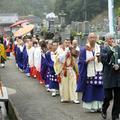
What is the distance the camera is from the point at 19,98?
1334 centimetres

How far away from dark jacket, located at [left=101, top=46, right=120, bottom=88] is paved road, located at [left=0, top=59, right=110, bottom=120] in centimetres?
111

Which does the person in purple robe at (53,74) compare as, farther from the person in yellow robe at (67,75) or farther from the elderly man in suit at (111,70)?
the elderly man in suit at (111,70)

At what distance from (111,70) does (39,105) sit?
3.57 metres

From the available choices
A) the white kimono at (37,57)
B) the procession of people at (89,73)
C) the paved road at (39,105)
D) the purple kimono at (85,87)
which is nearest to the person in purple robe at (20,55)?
the white kimono at (37,57)

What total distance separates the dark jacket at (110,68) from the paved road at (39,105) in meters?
1.11

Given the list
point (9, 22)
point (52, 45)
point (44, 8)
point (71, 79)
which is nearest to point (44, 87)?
point (52, 45)

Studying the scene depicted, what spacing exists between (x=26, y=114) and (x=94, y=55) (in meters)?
2.11

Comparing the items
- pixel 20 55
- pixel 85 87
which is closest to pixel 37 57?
pixel 20 55

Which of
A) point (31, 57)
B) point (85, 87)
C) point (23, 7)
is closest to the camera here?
point (85, 87)

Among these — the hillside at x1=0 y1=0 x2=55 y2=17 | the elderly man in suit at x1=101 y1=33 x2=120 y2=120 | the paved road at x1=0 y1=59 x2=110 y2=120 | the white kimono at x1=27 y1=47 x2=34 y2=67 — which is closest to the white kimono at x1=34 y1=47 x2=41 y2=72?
the white kimono at x1=27 y1=47 x2=34 y2=67

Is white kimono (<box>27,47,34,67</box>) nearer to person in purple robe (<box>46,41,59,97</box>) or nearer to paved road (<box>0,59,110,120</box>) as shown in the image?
paved road (<box>0,59,110,120</box>)

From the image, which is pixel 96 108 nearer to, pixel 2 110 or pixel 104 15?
pixel 2 110

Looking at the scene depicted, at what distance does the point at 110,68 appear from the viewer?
891 cm

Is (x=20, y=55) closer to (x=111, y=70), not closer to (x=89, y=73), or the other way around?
(x=89, y=73)
